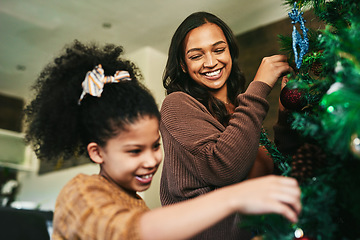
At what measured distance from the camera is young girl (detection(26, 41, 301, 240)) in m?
0.57

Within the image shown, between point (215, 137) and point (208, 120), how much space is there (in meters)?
0.08

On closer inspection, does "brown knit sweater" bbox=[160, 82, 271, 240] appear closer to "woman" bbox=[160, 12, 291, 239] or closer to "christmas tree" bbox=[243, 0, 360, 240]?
"woman" bbox=[160, 12, 291, 239]

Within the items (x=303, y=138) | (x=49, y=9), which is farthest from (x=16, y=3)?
(x=303, y=138)

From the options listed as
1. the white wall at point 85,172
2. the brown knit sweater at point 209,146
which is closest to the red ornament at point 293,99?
the brown knit sweater at point 209,146

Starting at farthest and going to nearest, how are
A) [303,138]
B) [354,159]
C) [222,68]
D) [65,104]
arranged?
[222,68]
[65,104]
[303,138]
[354,159]

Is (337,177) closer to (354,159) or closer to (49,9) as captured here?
(354,159)

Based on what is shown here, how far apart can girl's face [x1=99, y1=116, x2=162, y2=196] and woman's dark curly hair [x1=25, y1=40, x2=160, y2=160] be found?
0.02 meters

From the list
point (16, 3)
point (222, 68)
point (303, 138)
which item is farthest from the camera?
point (16, 3)

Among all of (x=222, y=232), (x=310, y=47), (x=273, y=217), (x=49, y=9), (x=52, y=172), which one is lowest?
(x=52, y=172)

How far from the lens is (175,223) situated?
58cm

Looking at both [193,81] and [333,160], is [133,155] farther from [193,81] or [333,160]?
[193,81]

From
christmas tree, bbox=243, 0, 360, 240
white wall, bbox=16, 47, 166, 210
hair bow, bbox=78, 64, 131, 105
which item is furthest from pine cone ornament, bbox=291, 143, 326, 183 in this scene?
white wall, bbox=16, 47, 166, 210

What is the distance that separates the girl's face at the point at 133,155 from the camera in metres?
0.80

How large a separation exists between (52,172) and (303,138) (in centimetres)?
438
